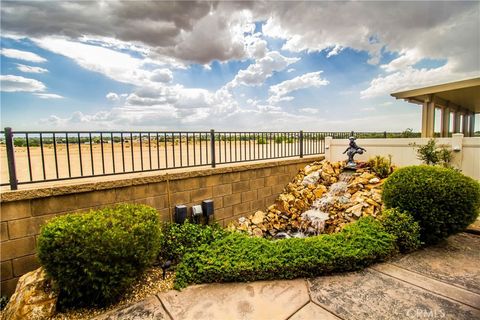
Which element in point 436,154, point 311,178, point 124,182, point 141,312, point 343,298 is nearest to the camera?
point 141,312

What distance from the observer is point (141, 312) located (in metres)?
2.33

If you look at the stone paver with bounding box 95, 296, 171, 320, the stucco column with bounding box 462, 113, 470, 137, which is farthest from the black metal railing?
the stucco column with bounding box 462, 113, 470, 137

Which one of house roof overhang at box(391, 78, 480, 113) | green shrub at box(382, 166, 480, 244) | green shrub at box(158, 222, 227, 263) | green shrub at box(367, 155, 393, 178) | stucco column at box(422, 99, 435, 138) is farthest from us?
stucco column at box(422, 99, 435, 138)

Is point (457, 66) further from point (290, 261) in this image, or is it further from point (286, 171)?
point (290, 261)

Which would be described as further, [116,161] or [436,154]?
[116,161]

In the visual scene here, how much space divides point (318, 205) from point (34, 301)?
5.76 metres

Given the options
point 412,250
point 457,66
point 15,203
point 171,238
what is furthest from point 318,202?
point 457,66

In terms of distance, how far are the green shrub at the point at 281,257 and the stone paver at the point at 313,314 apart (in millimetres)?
606

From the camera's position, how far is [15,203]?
2840mm

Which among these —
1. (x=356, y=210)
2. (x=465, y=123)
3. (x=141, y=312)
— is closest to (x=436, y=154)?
(x=356, y=210)

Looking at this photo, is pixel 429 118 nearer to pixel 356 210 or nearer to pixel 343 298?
pixel 356 210

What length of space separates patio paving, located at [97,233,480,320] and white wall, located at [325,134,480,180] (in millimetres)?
3692

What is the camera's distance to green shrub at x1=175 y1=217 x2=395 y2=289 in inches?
112

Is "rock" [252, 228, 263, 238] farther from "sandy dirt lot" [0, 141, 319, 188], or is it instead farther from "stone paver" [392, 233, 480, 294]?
"stone paver" [392, 233, 480, 294]
